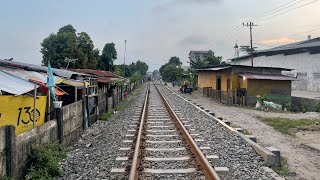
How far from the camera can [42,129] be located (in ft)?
28.4

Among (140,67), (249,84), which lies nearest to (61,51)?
(249,84)

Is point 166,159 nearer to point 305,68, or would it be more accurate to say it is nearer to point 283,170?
point 283,170

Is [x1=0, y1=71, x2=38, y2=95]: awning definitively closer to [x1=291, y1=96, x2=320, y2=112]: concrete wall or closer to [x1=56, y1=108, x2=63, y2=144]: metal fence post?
[x1=56, y1=108, x2=63, y2=144]: metal fence post

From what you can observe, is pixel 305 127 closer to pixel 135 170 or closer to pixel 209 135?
pixel 209 135

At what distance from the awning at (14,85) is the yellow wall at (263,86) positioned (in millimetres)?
21475

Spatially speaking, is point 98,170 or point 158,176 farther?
point 98,170

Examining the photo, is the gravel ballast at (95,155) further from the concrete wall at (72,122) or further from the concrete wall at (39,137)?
the concrete wall at (39,137)

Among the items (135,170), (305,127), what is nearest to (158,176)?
(135,170)

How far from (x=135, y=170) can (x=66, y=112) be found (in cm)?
484

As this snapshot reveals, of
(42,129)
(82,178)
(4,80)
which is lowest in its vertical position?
(82,178)

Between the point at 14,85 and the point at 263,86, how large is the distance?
23.3m

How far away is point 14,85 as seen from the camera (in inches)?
336

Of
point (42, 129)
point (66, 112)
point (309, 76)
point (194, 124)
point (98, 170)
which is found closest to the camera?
point (98, 170)

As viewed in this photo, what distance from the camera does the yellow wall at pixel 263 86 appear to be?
90.8ft
